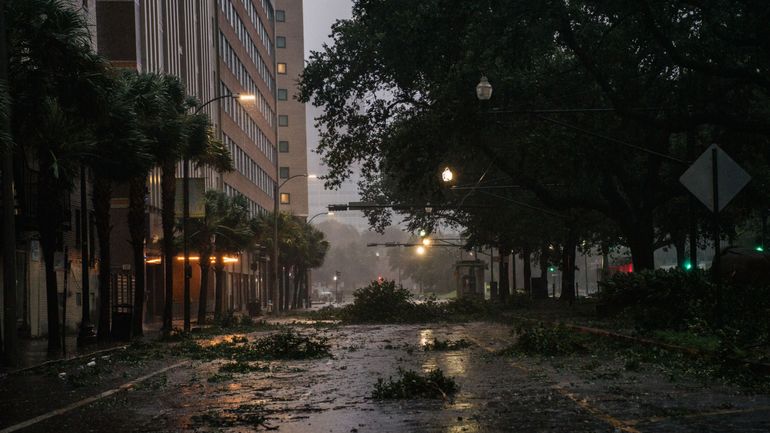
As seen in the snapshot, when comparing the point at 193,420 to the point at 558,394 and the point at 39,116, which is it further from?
the point at 39,116

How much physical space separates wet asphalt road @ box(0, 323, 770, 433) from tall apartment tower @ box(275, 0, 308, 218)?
351ft

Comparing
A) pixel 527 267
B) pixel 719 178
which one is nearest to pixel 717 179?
pixel 719 178

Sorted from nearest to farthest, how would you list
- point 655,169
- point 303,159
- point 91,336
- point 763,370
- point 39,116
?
1. point 763,370
2. point 39,116
3. point 91,336
4. point 655,169
5. point 303,159

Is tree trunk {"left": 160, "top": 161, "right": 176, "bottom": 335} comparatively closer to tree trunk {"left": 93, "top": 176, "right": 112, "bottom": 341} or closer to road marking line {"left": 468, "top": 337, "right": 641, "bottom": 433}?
tree trunk {"left": 93, "top": 176, "right": 112, "bottom": 341}

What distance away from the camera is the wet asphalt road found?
991cm

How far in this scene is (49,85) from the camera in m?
23.0

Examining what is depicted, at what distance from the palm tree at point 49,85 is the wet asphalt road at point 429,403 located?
24.1ft

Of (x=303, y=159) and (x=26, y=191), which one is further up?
(x=303, y=159)

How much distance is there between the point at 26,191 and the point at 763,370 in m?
27.2

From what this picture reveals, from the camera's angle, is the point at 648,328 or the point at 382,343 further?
the point at 382,343

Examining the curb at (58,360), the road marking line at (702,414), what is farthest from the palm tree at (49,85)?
the road marking line at (702,414)

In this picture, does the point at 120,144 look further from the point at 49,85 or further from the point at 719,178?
the point at 719,178

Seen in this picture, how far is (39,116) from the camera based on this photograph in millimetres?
22938

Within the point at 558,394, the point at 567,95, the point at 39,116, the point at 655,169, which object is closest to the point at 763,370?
the point at 558,394
